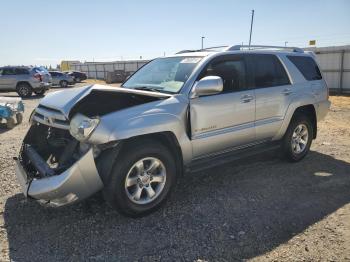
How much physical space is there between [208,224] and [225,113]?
1.49 m

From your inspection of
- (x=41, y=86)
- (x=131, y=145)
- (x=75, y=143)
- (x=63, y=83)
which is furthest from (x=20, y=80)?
(x=131, y=145)

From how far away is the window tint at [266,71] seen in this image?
199 inches

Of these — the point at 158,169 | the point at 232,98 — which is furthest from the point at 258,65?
the point at 158,169

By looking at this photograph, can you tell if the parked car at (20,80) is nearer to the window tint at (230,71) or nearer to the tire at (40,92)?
the tire at (40,92)

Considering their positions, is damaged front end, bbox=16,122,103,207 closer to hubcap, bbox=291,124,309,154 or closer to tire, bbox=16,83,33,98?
hubcap, bbox=291,124,309,154

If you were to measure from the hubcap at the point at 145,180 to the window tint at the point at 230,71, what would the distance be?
1340mm

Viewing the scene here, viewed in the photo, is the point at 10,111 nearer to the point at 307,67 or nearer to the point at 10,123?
the point at 10,123

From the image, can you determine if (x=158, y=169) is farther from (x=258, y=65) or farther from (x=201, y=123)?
(x=258, y=65)

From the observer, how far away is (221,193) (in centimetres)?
462

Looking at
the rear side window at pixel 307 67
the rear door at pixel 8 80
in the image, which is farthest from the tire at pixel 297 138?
the rear door at pixel 8 80

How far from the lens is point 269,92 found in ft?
16.9

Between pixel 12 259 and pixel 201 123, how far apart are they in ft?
8.15

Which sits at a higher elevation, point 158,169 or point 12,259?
point 158,169

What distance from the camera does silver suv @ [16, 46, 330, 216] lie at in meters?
3.50
